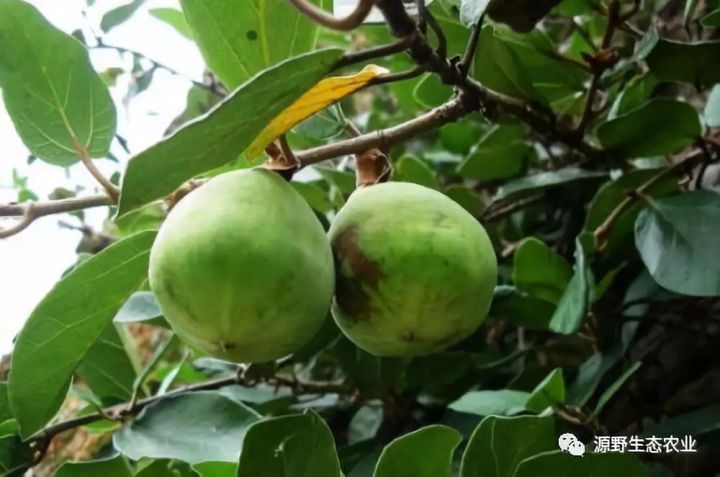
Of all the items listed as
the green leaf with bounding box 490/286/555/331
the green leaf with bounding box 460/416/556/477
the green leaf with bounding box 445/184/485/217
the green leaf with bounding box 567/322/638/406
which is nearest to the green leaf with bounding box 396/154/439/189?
the green leaf with bounding box 445/184/485/217

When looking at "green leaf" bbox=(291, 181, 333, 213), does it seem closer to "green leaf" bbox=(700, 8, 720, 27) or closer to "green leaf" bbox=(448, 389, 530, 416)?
"green leaf" bbox=(448, 389, 530, 416)

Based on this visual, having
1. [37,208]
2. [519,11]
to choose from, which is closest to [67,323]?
[37,208]

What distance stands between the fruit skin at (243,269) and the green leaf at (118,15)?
1.66 ft

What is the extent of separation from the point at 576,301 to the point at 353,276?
0.27 metres

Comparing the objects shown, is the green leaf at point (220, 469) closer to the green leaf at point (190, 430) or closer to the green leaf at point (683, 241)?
the green leaf at point (190, 430)

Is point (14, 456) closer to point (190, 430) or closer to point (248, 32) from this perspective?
point (190, 430)

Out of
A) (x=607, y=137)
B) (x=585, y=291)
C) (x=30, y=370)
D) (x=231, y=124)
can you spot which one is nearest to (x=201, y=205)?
(x=231, y=124)

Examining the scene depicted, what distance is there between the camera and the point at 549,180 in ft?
2.87

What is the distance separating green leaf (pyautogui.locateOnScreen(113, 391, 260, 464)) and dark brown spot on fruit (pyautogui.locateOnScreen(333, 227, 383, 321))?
0.49 feet

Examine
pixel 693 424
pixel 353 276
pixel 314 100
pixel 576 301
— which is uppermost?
pixel 314 100

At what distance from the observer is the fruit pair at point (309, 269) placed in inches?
18.3

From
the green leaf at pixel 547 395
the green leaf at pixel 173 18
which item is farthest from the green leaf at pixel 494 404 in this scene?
the green leaf at pixel 173 18

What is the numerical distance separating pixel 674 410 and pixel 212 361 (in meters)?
0.50

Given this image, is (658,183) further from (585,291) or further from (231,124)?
(231,124)
